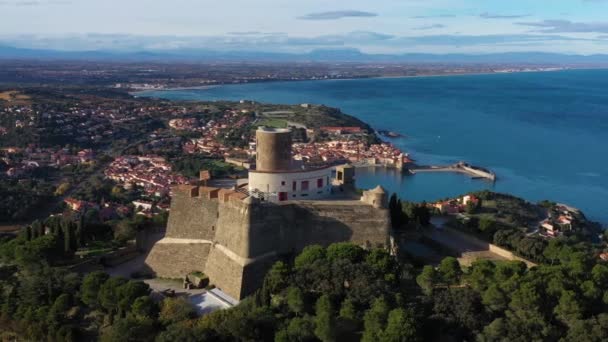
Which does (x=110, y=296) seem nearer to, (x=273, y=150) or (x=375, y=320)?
(x=273, y=150)

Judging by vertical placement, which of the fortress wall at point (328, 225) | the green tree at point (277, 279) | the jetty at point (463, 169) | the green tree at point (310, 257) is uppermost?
the fortress wall at point (328, 225)

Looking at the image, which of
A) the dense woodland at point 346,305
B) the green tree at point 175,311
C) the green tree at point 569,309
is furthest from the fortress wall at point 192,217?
the green tree at point 569,309

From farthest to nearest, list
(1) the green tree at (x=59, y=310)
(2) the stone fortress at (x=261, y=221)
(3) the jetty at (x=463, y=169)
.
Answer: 1. (3) the jetty at (x=463, y=169)
2. (2) the stone fortress at (x=261, y=221)
3. (1) the green tree at (x=59, y=310)

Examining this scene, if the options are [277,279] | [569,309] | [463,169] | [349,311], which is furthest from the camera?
[463,169]

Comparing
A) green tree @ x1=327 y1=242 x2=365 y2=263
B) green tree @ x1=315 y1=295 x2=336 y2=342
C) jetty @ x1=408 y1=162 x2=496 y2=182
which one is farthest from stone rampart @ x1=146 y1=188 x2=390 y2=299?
jetty @ x1=408 y1=162 x2=496 y2=182

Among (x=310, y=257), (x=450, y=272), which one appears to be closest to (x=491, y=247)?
(x=450, y=272)

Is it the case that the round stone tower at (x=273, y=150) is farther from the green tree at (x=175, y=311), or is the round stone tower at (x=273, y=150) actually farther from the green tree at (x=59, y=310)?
the green tree at (x=59, y=310)

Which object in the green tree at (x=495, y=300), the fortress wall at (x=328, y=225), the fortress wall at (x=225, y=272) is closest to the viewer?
the green tree at (x=495, y=300)
